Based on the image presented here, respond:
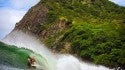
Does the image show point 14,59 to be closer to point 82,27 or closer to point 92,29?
point 92,29

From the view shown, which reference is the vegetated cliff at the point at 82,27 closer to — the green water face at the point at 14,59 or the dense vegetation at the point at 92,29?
the dense vegetation at the point at 92,29

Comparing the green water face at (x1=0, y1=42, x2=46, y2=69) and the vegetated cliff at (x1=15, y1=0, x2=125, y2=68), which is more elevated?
the green water face at (x1=0, y1=42, x2=46, y2=69)

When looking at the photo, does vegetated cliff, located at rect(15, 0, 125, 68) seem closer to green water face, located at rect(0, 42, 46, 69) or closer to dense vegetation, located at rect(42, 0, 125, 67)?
dense vegetation, located at rect(42, 0, 125, 67)

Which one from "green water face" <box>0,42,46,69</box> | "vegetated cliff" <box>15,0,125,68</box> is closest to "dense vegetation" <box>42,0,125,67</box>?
"vegetated cliff" <box>15,0,125,68</box>

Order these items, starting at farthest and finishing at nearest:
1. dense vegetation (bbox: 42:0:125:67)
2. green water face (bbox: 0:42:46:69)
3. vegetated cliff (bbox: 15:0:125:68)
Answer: vegetated cliff (bbox: 15:0:125:68)
dense vegetation (bbox: 42:0:125:67)
green water face (bbox: 0:42:46:69)

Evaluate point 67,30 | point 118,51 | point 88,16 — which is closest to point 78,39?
point 67,30

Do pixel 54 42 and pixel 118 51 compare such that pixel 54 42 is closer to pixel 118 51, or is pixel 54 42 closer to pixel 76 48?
pixel 76 48

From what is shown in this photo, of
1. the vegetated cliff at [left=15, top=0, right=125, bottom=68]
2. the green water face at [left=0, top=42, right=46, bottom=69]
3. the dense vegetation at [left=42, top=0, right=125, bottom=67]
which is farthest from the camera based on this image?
the vegetated cliff at [left=15, top=0, right=125, bottom=68]
